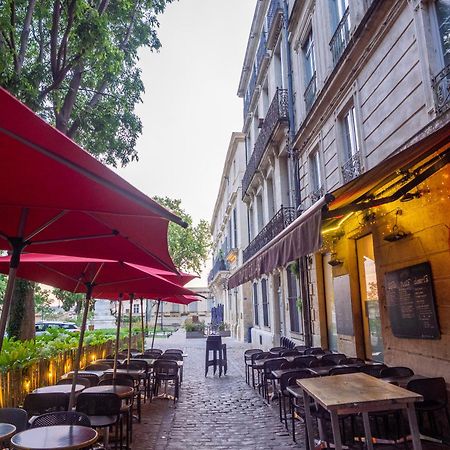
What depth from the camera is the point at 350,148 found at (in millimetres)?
9828

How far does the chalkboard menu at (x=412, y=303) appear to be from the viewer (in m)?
6.21

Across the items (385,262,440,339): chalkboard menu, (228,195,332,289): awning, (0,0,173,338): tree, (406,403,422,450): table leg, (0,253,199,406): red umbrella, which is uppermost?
(0,0,173,338): tree

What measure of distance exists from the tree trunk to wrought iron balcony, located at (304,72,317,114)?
9.14 metres

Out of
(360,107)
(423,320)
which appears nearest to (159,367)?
(423,320)

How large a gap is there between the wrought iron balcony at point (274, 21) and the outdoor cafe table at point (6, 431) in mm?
14970

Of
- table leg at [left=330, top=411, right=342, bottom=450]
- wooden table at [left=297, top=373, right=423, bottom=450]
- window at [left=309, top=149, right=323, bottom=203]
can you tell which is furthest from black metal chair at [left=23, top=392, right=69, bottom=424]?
window at [left=309, top=149, right=323, bottom=203]

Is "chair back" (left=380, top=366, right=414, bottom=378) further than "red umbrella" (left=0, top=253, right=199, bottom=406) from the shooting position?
Yes

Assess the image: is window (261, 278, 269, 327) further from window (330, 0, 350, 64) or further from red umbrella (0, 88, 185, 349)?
red umbrella (0, 88, 185, 349)

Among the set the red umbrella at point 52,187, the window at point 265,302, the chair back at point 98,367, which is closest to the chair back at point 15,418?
the red umbrella at point 52,187

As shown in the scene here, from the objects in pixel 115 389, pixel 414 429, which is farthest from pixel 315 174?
pixel 414 429

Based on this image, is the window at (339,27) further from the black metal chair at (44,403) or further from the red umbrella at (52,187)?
the black metal chair at (44,403)

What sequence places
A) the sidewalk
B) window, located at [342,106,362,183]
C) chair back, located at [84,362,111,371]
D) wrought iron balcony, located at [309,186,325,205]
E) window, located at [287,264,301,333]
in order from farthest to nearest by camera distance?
window, located at [287,264,301,333] < wrought iron balcony, located at [309,186,325,205] < window, located at [342,106,362,183] < chair back, located at [84,362,111,371] < the sidewalk

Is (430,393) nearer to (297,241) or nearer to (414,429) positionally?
(414,429)

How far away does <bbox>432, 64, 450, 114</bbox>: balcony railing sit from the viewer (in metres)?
5.86
